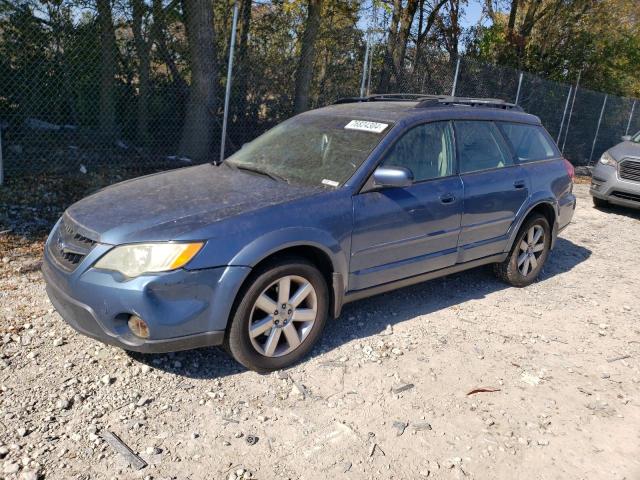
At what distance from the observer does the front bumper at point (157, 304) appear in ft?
9.71

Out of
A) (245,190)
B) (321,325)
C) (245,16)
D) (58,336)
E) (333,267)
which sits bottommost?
(58,336)

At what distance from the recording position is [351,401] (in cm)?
325

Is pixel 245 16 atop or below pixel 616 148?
atop

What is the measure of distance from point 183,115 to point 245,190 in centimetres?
521

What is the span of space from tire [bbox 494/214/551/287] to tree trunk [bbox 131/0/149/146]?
533cm

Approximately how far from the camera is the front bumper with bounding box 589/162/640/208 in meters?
9.34

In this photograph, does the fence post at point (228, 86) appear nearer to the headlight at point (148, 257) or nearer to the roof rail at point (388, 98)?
the roof rail at point (388, 98)

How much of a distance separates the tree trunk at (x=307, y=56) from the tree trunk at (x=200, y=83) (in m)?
1.50

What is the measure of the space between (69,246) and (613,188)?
9151 millimetres

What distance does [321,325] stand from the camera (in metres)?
3.69

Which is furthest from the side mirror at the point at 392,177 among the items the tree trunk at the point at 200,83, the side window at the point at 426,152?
the tree trunk at the point at 200,83

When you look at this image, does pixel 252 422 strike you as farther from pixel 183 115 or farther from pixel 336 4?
pixel 336 4

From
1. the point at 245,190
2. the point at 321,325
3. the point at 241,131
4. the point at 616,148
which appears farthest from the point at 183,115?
the point at 616,148

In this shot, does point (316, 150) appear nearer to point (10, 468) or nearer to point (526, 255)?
point (526, 255)
